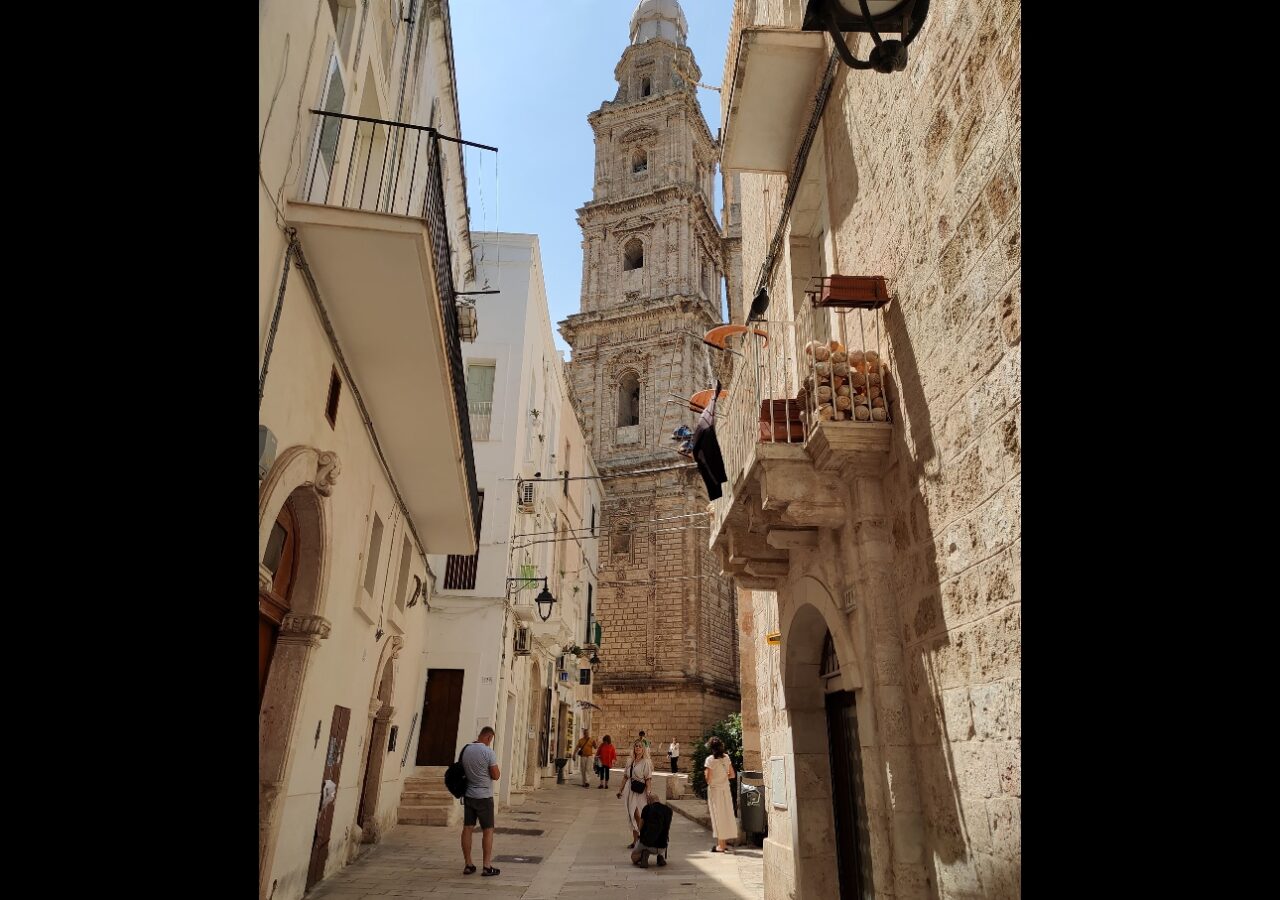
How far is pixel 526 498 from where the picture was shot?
16.5m

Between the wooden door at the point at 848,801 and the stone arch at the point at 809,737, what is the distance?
0.06m

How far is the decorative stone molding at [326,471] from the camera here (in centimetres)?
584

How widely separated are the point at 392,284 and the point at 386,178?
2.31m

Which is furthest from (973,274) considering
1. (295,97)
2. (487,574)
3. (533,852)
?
(487,574)

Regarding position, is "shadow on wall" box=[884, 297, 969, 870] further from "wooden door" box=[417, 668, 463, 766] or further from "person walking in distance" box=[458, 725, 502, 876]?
"wooden door" box=[417, 668, 463, 766]

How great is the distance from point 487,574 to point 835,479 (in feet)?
36.5

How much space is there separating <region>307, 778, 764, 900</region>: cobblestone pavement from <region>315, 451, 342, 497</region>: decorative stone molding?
12.3ft

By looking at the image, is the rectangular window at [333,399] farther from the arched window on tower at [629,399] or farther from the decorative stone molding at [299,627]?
the arched window on tower at [629,399]

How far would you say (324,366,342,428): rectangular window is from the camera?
241 inches

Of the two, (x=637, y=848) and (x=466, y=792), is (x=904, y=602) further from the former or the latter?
(x=637, y=848)

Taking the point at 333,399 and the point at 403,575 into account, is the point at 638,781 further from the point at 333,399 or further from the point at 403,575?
the point at 333,399

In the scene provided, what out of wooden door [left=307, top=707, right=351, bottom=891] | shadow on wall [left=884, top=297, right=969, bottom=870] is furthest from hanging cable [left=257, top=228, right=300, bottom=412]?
wooden door [left=307, top=707, right=351, bottom=891]

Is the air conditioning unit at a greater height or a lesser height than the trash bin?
greater
